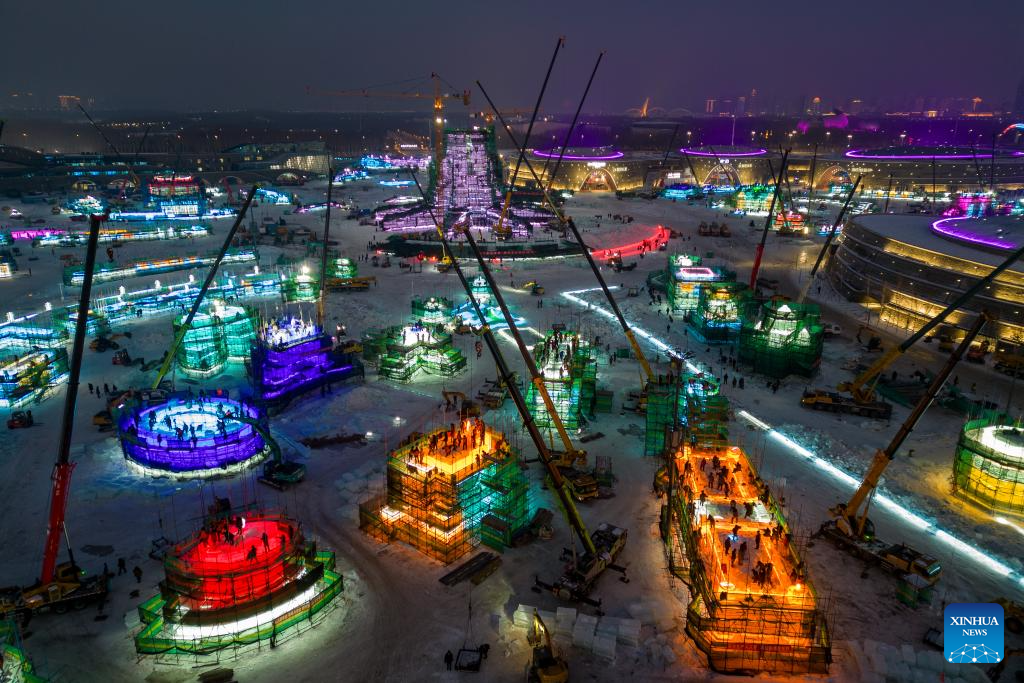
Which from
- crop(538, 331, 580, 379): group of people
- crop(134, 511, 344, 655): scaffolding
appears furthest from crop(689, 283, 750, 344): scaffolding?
crop(134, 511, 344, 655): scaffolding

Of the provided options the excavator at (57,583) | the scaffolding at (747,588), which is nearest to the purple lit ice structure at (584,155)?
the scaffolding at (747,588)

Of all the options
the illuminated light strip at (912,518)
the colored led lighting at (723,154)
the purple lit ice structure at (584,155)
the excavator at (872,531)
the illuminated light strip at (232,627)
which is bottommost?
the illuminated light strip at (232,627)

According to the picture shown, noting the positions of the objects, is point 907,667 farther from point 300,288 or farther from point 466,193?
point 466,193

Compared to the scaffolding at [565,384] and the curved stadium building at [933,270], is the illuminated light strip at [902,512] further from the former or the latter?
Answer: the curved stadium building at [933,270]

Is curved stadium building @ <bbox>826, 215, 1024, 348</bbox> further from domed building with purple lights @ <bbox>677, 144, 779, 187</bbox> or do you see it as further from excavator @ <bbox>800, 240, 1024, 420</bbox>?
domed building with purple lights @ <bbox>677, 144, 779, 187</bbox>

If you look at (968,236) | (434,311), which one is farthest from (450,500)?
(968,236)

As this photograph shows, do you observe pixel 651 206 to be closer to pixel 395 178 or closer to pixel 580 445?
pixel 395 178

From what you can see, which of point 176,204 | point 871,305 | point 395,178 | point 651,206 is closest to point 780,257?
point 871,305

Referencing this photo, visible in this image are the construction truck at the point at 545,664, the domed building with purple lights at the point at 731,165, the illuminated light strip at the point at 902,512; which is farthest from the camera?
the domed building with purple lights at the point at 731,165
